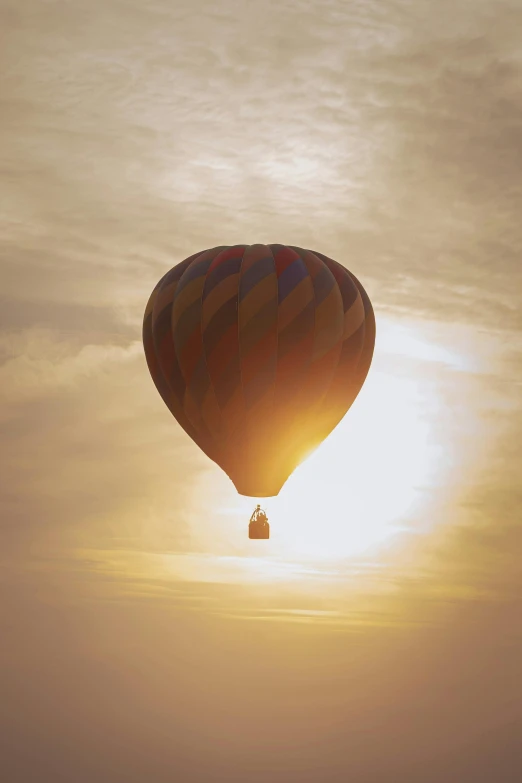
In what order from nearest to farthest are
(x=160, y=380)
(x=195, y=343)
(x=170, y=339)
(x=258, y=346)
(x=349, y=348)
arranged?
(x=258, y=346) → (x=195, y=343) → (x=170, y=339) → (x=349, y=348) → (x=160, y=380)

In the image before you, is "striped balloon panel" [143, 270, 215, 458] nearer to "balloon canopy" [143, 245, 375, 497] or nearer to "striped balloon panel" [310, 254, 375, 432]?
"balloon canopy" [143, 245, 375, 497]

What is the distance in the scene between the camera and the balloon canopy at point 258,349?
38.1m

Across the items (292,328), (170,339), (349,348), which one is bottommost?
(349,348)

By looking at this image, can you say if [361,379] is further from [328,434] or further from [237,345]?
[237,345]

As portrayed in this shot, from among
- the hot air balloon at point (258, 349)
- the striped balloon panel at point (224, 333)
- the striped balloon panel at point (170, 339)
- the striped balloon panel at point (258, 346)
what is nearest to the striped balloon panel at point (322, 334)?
the hot air balloon at point (258, 349)

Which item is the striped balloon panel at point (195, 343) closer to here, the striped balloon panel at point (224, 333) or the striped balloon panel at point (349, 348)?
the striped balloon panel at point (224, 333)

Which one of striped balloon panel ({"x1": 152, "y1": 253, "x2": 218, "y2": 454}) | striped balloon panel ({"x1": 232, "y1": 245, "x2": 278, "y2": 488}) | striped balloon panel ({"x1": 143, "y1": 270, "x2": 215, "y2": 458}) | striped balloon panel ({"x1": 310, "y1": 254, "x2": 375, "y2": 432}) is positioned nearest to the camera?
striped balloon panel ({"x1": 232, "y1": 245, "x2": 278, "y2": 488})

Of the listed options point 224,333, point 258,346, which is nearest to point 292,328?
point 258,346

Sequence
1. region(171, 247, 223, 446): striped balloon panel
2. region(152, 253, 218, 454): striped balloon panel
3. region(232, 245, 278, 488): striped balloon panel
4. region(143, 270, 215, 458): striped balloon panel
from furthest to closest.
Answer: region(143, 270, 215, 458): striped balloon panel < region(152, 253, 218, 454): striped balloon panel < region(171, 247, 223, 446): striped balloon panel < region(232, 245, 278, 488): striped balloon panel

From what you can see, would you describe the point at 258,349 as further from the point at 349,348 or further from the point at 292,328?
the point at 349,348

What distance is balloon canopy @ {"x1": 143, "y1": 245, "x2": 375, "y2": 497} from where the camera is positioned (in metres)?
38.1

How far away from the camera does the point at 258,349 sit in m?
38.1

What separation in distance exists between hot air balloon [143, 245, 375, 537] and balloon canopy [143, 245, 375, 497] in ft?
0.11

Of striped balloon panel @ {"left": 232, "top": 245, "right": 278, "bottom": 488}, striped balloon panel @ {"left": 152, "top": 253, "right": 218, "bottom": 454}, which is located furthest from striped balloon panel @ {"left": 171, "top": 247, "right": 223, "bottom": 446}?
striped balloon panel @ {"left": 232, "top": 245, "right": 278, "bottom": 488}
